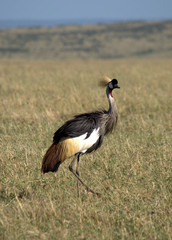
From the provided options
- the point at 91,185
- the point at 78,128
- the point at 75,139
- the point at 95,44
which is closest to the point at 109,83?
the point at 78,128

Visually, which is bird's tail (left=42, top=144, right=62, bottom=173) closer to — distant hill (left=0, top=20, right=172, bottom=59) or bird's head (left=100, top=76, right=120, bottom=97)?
bird's head (left=100, top=76, right=120, bottom=97)

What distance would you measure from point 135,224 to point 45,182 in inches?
58.9

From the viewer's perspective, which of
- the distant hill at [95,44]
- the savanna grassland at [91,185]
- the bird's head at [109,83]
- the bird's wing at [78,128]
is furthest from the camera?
the distant hill at [95,44]

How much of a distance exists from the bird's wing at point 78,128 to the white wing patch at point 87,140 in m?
0.04

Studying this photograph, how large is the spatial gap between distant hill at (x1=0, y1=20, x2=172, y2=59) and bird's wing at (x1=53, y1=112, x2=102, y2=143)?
4128 centimetres

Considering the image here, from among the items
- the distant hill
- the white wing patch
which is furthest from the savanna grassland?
the distant hill

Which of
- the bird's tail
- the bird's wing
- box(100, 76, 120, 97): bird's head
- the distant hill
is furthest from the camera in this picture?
the distant hill

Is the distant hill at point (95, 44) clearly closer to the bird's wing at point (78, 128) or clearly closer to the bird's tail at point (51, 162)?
the bird's wing at point (78, 128)

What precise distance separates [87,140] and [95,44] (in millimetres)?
52613

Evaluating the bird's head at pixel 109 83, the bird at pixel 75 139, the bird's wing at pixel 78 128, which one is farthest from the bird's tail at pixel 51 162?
the bird's head at pixel 109 83

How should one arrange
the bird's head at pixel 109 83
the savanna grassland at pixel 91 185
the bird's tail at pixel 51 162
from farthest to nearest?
the bird's head at pixel 109 83, the bird's tail at pixel 51 162, the savanna grassland at pixel 91 185

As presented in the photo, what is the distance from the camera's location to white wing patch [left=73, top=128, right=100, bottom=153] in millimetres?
4824

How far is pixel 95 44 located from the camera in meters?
56.4

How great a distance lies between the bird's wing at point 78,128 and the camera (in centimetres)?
479
